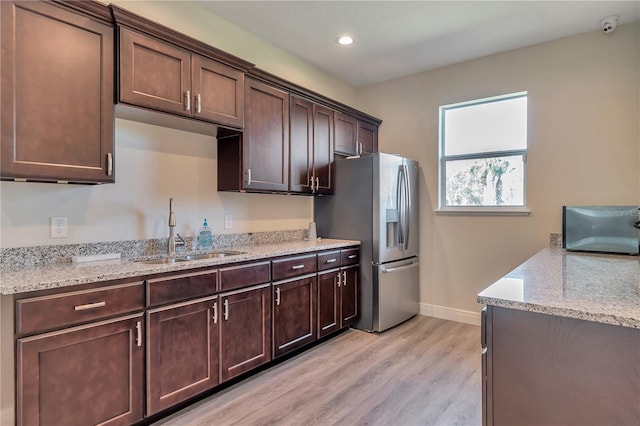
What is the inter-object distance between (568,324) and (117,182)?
8.32 ft

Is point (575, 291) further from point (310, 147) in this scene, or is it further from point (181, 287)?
point (310, 147)

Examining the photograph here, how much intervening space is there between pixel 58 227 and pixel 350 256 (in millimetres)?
2294

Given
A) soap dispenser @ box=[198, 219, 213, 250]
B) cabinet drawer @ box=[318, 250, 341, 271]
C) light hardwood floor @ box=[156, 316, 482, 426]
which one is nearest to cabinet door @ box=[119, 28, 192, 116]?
soap dispenser @ box=[198, 219, 213, 250]

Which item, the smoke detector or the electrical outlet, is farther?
the smoke detector

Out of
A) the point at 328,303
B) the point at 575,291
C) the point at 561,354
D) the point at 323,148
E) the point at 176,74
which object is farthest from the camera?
the point at 323,148

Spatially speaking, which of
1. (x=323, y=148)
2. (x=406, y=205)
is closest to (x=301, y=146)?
(x=323, y=148)

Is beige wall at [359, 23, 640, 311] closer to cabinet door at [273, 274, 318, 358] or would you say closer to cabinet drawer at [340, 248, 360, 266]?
cabinet drawer at [340, 248, 360, 266]

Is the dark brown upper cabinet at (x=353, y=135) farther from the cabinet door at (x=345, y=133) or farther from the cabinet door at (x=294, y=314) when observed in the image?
the cabinet door at (x=294, y=314)

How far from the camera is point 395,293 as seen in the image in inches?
141

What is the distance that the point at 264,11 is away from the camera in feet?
9.18

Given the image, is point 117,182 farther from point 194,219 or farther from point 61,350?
point 61,350

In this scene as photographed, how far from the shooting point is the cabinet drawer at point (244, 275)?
2311 mm

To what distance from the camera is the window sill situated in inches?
135

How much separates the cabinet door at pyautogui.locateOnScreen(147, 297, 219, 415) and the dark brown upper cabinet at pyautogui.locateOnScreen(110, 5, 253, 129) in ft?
4.12
